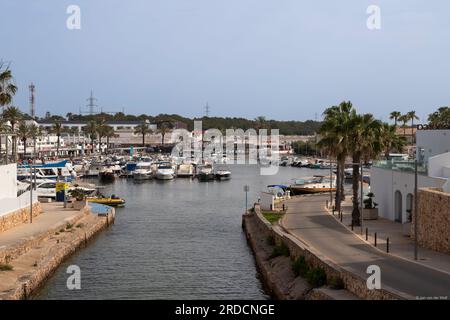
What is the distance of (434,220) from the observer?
103 ft

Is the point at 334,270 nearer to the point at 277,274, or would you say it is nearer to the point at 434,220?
the point at 277,274

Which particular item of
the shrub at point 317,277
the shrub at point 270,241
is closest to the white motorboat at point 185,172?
the shrub at point 270,241

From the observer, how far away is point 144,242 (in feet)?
154

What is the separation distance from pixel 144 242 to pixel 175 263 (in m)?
8.30

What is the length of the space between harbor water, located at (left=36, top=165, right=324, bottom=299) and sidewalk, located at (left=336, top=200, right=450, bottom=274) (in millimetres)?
6274

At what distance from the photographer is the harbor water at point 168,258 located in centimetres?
3228

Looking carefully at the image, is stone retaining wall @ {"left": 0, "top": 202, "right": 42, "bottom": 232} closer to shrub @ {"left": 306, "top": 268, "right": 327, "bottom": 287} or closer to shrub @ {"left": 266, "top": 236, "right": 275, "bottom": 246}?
shrub @ {"left": 266, "top": 236, "right": 275, "bottom": 246}

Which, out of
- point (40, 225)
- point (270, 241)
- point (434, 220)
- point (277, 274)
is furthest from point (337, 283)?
point (40, 225)

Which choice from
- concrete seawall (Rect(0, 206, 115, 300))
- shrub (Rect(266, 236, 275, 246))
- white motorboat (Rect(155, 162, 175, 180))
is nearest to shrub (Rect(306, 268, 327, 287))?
concrete seawall (Rect(0, 206, 115, 300))

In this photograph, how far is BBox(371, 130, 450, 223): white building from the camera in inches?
1507

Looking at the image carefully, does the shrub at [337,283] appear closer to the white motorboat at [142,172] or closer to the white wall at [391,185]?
the white wall at [391,185]

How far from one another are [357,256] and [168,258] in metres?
13.9

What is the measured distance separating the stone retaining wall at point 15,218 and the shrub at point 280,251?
52.7ft

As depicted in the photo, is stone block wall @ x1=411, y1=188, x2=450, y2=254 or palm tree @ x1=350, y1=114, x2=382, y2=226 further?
palm tree @ x1=350, y1=114, x2=382, y2=226
